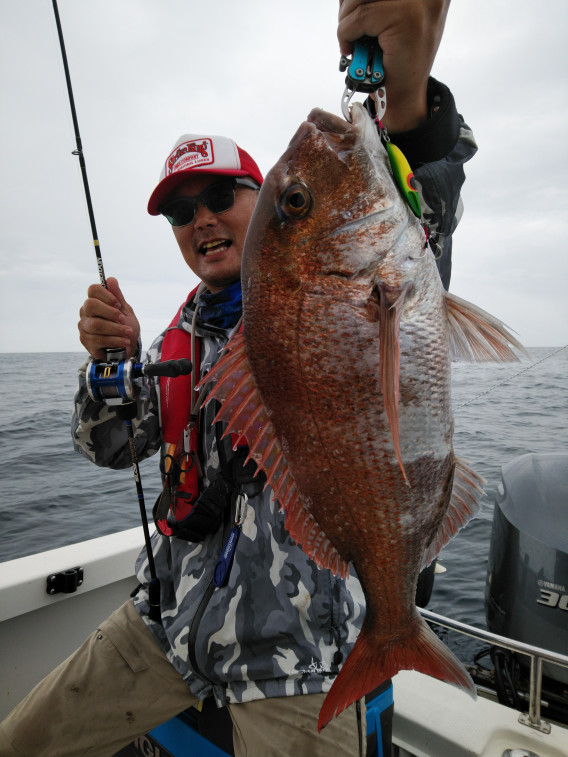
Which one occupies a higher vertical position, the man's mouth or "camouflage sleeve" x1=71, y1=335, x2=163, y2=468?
the man's mouth

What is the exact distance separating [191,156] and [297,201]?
4.58ft

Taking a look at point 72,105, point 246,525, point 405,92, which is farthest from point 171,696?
point 72,105

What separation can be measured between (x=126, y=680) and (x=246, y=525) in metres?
1.01

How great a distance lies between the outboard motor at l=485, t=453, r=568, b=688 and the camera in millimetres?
3332

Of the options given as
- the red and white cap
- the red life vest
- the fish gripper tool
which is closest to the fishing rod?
the red life vest

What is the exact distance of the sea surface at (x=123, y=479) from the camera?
6217mm

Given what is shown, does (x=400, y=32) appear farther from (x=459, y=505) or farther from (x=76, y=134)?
(x=76, y=134)

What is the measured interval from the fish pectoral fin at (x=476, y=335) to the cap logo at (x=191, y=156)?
5.29ft

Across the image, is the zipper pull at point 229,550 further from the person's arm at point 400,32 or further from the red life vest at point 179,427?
the person's arm at point 400,32

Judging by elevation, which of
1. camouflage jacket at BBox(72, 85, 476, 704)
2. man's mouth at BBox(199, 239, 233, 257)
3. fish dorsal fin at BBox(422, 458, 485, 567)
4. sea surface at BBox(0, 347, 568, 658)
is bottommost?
sea surface at BBox(0, 347, 568, 658)

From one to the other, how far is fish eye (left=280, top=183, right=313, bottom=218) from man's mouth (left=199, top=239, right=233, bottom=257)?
1.20 metres

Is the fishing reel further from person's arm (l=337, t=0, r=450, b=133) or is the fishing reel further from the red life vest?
person's arm (l=337, t=0, r=450, b=133)

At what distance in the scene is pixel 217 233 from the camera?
250 centimetres

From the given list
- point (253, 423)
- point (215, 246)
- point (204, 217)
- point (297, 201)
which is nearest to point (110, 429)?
point (215, 246)
